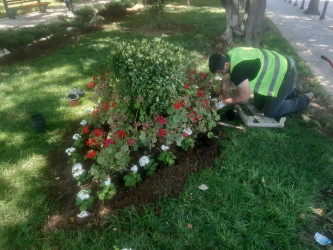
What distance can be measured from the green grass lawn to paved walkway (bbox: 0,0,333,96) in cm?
172

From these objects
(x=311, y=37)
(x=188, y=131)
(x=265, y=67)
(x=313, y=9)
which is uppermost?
(x=265, y=67)

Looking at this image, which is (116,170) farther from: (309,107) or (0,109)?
(309,107)

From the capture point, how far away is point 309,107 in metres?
4.59

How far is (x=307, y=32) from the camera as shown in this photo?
32.3ft

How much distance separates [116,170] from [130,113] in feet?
2.75

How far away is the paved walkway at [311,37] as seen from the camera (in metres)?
6.24

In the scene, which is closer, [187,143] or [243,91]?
[187,143]

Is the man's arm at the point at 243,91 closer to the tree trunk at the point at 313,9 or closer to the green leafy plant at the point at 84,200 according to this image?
the green leafy plant at the point at 84,200

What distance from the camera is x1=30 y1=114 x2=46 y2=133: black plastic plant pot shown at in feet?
13.0

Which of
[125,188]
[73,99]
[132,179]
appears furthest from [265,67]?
[73,99]

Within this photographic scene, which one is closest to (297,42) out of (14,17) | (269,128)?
(269,128)

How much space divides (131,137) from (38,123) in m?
1.94

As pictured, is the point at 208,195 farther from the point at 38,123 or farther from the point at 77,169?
the point at 38,123

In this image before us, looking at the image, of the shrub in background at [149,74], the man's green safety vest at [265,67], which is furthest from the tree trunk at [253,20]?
the shrub in background at [149,74]
